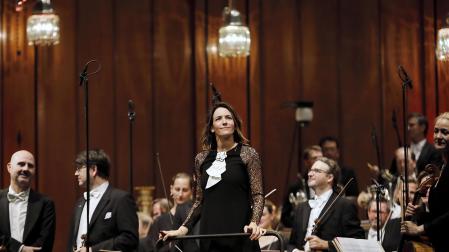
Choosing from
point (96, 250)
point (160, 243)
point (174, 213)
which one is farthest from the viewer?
point (174, 213)

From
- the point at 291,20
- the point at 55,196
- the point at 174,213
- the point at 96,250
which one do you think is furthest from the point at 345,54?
the point at 96,250

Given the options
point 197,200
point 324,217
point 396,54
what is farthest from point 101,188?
point 396,54

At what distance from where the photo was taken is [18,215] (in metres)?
6.87

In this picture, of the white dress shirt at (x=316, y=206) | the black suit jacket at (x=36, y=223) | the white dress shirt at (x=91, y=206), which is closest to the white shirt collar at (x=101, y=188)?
the white dress shirt at (x=91, y=206)

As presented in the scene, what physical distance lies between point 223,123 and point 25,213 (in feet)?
6.12

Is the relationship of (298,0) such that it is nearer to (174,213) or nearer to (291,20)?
(291,20)

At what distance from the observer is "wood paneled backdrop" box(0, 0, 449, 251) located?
10.5 metres

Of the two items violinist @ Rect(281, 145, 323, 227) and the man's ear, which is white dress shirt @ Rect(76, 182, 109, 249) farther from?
violinist @ Rect(281, 145, 323, 227)

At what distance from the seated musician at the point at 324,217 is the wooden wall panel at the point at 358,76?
4.05m

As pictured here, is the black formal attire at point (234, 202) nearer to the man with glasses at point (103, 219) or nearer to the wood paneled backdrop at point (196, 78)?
the man with glasses at point (103, 219)

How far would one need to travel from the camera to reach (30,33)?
979 cm

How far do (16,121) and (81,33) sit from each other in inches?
45.5

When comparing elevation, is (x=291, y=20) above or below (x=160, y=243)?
above

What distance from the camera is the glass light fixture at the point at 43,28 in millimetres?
9727
